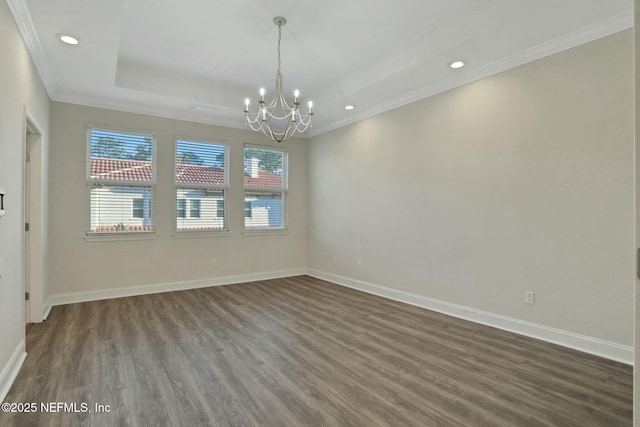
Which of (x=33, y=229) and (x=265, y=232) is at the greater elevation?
(x=33, y=229)

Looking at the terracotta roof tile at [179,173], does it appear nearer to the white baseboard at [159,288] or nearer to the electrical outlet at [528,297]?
the white baseboard at [159,288]

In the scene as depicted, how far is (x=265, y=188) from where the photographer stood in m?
6.10

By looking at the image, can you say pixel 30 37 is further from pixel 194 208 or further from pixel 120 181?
pixel 194 208

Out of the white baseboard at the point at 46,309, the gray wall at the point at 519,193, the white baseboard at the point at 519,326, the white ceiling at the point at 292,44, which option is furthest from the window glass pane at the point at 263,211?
the white baseboard at the point at 46,309

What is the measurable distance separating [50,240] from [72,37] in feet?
8.75

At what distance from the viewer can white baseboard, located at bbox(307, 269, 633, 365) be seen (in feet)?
9.02

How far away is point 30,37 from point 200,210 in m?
3.05

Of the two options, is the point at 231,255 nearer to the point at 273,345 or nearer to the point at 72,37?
the point at 273,345

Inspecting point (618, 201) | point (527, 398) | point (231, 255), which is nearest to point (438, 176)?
point (618, 201)

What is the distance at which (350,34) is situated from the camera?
3.47 m

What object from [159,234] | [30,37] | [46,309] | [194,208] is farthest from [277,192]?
[30,37]

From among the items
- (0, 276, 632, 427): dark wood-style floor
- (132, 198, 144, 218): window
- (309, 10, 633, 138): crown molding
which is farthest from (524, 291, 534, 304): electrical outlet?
(132, 198, 144, 218): window

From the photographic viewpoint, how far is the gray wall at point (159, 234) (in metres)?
4.42

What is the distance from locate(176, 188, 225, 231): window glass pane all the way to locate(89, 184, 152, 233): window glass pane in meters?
0.46
